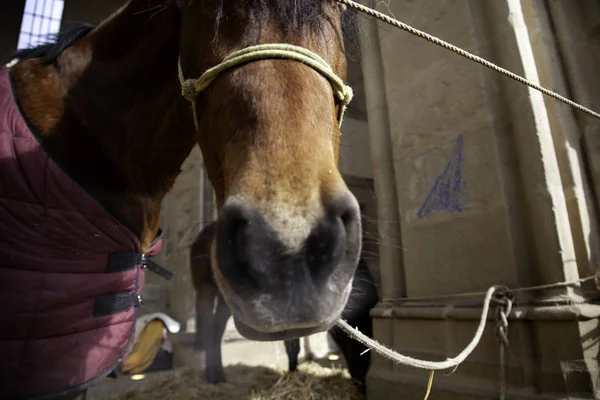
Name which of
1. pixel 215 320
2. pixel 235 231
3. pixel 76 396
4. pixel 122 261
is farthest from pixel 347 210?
Answer: pixel 215 320

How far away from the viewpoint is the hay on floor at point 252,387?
2279 millimetres

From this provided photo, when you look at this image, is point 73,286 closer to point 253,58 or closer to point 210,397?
point 253,58

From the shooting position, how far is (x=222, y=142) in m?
0.76

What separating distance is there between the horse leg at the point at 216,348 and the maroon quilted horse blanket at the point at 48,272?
1.71 metres

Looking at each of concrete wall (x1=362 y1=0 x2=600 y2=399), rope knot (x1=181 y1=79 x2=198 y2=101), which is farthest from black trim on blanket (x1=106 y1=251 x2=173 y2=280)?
concrete wall (x1=362 y1=0 x2=600 y2=399)

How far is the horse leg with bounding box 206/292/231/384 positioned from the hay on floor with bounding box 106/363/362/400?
0.08 meters

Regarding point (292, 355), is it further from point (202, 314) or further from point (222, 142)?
point (222, 142)

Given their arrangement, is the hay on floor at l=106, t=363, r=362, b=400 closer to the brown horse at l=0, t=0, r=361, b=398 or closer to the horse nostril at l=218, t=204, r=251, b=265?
the brown horse at l=0, t=0, r=361, b=398

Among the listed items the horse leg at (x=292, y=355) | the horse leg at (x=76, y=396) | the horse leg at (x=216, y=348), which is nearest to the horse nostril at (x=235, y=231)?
the horse leg at (x=76, y=396)

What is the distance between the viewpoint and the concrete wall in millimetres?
1479

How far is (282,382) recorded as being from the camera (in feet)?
8.15

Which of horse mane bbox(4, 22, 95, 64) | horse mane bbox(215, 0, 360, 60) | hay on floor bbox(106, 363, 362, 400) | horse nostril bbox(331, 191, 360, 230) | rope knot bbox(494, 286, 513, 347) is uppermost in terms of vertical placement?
horse mane bbox(4, 22, 95, 64)

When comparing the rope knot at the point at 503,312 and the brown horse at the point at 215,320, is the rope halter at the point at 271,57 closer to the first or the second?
the rope knot at the point at 503,312

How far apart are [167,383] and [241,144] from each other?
2.84 metres
